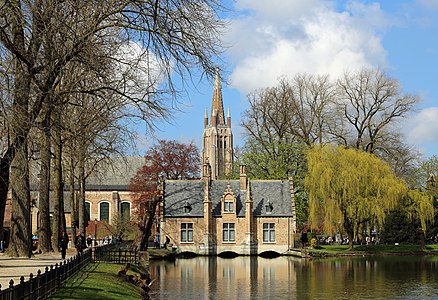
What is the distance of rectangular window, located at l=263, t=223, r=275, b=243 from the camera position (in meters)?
48.1

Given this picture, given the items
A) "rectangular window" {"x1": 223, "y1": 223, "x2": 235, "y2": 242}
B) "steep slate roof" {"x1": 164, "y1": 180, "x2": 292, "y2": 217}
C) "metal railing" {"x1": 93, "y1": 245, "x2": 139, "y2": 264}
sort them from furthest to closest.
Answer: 1. "steep slate roof" {"x1": 164, "y1": 180, "x2": 292, "y2": 217}
2. "rectangular window" {"x1": 223, "y1": 223, "x2": 235, "y2": 242}
3. "metal railing" {"x1": 93, "y1": 245, "x2": 139, "y2": 264}

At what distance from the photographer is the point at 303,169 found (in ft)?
171

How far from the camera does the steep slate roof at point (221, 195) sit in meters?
48.3

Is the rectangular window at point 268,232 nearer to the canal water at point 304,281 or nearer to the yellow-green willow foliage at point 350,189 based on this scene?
the yellow-green willow foliage at point 350,189

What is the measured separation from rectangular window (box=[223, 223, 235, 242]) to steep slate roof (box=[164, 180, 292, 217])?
3.47ft

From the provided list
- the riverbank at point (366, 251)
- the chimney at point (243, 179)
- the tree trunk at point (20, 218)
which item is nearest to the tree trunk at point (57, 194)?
the tree trunk at point (20, 218)

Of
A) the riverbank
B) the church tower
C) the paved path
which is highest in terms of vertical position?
the church tower

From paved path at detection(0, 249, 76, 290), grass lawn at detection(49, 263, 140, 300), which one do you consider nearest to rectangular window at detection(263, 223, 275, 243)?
grass lawn at detection(49, 263, 140, 300)

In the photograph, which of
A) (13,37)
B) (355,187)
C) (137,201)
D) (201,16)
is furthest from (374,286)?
(137,201)

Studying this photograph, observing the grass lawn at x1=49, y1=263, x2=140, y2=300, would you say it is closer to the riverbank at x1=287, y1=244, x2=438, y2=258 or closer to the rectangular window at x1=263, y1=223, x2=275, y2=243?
the riverbank at x1=287, y1=244, x2=438, y2=258

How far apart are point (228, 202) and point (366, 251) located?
429 inches

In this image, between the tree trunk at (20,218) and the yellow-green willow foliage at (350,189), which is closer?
the tree trunk at (20,218)

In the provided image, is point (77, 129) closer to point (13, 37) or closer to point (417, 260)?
point (13, 37)

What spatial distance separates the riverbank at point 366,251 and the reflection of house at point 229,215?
10.0 feet
